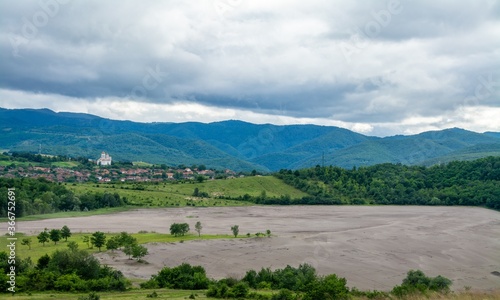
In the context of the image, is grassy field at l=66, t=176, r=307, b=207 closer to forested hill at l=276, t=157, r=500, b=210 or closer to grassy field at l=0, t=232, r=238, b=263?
forested hill at l=276, t=157, r=500, b=210

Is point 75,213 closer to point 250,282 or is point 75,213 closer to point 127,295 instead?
point 250,282

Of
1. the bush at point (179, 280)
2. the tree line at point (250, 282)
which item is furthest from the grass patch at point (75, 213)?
the tree line at point (250, 282)

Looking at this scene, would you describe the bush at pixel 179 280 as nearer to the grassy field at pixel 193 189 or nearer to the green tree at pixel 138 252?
the green tree at pixel 138 252

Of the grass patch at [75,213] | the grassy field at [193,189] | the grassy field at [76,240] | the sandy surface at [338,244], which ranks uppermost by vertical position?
the grassy field at [193,189]

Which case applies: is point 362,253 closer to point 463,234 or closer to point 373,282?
point 373,282

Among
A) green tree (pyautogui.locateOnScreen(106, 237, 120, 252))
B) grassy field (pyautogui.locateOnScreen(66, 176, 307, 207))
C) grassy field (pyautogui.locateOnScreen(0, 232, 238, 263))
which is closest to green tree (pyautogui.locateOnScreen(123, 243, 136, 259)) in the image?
green tree (pyautogui.locateOnScreen(106, 237, 120, 252))

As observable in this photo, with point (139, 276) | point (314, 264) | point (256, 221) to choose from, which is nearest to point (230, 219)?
point (256, 221)

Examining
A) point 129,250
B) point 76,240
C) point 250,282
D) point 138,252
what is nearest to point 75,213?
point 76,240
